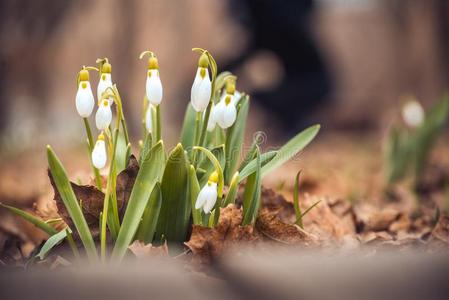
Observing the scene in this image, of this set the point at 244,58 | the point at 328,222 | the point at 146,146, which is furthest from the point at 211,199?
the point at 244,58

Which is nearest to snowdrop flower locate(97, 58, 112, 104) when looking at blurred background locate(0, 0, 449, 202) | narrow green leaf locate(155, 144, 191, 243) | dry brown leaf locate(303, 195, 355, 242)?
narrow green leaf locate(155, 144, 191, 243)

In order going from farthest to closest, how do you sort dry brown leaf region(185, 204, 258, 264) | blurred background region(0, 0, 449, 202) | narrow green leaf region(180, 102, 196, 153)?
1. blurred background region(0, 0, 449, 202)
2. narrow green leaf region(180, 102, 196, 153)
3. dry brown leaf region(185, 204, 258, 264)

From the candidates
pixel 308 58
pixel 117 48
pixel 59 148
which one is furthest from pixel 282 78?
pixel 59 148

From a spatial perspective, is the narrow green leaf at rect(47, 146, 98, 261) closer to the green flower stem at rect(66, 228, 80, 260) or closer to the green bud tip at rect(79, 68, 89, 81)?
the green flower stem at rect(66, 228, 80, 260)

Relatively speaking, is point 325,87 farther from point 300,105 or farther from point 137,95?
point 137,95

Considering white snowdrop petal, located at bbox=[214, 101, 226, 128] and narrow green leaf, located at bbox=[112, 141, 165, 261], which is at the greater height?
white snowdrop petal, located at bbox=[214, 101, 226, 128]

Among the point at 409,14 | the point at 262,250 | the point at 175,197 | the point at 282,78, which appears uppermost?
the point at 409,14

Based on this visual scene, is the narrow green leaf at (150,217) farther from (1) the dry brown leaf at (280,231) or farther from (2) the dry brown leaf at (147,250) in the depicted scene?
(1) the dry brown leaf at (280,231)
